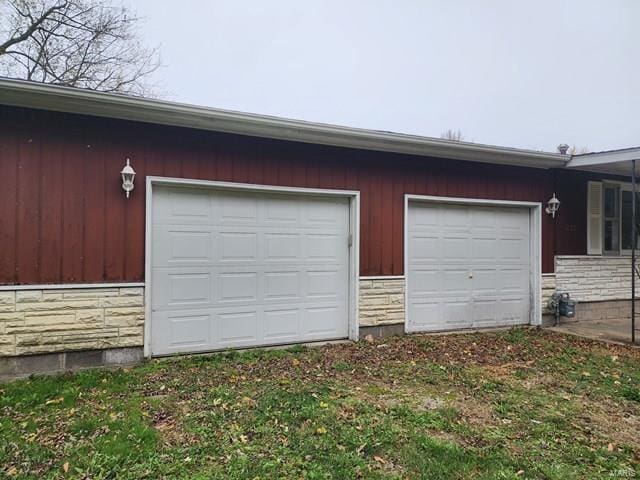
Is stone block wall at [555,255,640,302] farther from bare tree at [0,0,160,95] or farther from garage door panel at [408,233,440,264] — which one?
bare tree at [0,0,160,95]

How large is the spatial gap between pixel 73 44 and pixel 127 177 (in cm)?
866

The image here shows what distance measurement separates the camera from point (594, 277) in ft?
25.4

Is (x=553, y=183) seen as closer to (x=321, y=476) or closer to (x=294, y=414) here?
(x=294, y=414)

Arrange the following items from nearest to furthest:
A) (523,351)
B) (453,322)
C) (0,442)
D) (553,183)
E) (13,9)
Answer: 1. (0,442)
2. (523,351)
3. (453,322)
4. (553,183)
5. (13,9)

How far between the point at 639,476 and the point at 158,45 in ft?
43.1

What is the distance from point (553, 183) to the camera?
7.40 metres

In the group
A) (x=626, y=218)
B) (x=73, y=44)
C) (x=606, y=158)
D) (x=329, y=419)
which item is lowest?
(x=329, y=419)

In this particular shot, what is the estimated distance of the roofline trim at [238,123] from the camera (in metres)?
4.23

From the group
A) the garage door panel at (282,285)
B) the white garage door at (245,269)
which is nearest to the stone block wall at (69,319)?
the white garage door at (245,269)

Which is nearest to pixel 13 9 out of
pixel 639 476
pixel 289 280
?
pixel 289 280

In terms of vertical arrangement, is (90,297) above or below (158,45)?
below

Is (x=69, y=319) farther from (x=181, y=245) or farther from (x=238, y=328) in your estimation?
(x=238, y=328)

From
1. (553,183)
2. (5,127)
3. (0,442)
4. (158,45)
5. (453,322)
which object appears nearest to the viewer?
(0,442)

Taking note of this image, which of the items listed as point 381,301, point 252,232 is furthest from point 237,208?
point 381,301
